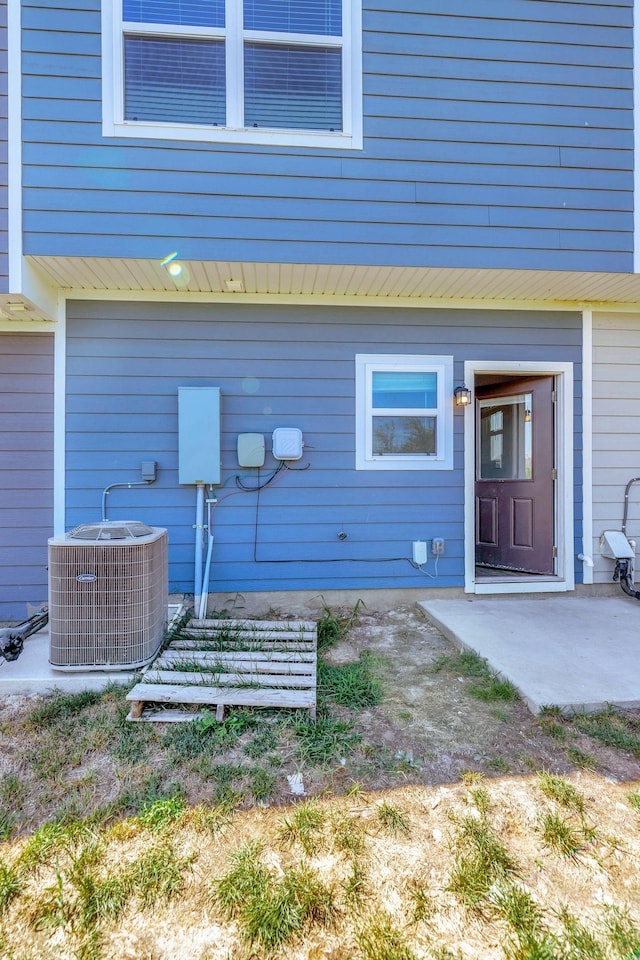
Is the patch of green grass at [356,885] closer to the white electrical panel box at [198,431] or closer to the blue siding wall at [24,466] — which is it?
the white electrical panel box at [198,431]

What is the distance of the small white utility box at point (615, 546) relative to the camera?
3838 millimetres

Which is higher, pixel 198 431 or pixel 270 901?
pixel 198 431

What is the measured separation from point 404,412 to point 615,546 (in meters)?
2.19

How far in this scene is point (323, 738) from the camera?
2.05 metres

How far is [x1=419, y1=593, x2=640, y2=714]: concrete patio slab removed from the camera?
7.64ft

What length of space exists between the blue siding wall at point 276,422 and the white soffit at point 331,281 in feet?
0.49

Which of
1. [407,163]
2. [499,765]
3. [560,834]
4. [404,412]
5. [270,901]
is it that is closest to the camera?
[270,901]

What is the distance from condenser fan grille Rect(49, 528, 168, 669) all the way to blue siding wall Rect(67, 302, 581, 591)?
108 centimetres

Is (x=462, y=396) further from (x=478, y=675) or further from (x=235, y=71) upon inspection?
(x=235, y=71)

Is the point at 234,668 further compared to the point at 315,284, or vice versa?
the point at 315,284

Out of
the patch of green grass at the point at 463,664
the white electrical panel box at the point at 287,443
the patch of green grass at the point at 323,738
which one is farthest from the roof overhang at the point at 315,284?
the patch of green grass at the point at 323,738

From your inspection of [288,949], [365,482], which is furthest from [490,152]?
[288,949]

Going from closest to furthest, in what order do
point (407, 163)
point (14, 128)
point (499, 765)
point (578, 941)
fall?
1. point (578, 941)
2. point (499, 765)
3. point (14, 128)
4. point (407, 163)

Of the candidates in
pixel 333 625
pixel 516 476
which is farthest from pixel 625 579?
pixel 333 625
